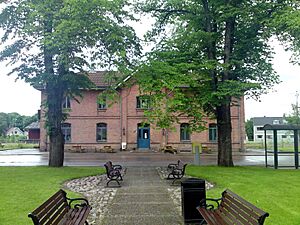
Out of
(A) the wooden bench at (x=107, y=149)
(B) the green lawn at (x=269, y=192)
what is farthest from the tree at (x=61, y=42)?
(A) the wooden bench at (x=107, y=149)

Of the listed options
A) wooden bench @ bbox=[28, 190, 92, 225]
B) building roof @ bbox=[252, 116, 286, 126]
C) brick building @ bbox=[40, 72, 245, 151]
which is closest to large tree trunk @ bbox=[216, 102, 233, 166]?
wooden bench @ bbox=[28, 190, 92, 225]

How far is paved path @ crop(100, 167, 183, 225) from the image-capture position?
7016 millimetres

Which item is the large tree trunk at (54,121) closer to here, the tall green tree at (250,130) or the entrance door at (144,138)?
the entrance door at (144,138)

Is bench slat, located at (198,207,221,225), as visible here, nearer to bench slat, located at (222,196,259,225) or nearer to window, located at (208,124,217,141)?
bench slat, located at (222,196,259,225)

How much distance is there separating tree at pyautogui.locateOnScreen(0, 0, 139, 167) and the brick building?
16.6 m

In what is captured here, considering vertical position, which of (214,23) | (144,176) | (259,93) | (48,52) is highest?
(214,23)

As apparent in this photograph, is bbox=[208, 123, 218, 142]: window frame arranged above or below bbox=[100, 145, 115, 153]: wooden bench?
above

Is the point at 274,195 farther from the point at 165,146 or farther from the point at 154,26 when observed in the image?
the point at 165,146

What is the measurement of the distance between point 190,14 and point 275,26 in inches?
205

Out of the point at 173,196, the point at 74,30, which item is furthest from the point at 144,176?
the point at 74,30

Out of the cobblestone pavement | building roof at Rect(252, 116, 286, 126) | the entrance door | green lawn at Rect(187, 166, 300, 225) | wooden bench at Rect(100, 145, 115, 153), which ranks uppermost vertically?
building roof at Rect(252, 116, 286, 126)

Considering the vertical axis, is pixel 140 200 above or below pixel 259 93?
A: below

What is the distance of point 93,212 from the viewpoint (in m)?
7.82

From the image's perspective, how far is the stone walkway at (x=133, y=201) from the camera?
7121mm
